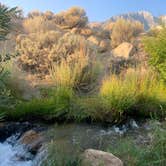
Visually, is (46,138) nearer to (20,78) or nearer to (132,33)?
(20,78)

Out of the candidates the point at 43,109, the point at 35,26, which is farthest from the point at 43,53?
the point at 35,26

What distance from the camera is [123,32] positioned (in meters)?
17.7

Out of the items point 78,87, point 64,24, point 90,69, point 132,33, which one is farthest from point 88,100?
point 64,24

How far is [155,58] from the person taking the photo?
30.7 ft

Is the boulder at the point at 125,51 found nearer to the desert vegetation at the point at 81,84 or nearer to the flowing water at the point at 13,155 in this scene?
the desert vegetation at the point at 81,84

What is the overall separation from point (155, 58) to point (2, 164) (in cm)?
522

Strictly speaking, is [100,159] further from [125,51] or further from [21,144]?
[125,51]

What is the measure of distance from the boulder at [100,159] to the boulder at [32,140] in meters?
1.71

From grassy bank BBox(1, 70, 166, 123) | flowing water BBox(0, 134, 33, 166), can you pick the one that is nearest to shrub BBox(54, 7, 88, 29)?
grassy bank BBox(1, 70, 166, 123)

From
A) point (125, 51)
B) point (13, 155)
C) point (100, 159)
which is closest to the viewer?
point (100, 159)

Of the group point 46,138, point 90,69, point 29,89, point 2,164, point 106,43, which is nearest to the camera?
point 2,164

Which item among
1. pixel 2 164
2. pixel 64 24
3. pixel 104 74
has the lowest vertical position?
pixel 2 164

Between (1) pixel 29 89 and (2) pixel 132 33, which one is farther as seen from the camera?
(2) pixel 132 33

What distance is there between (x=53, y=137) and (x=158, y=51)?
161 inches
